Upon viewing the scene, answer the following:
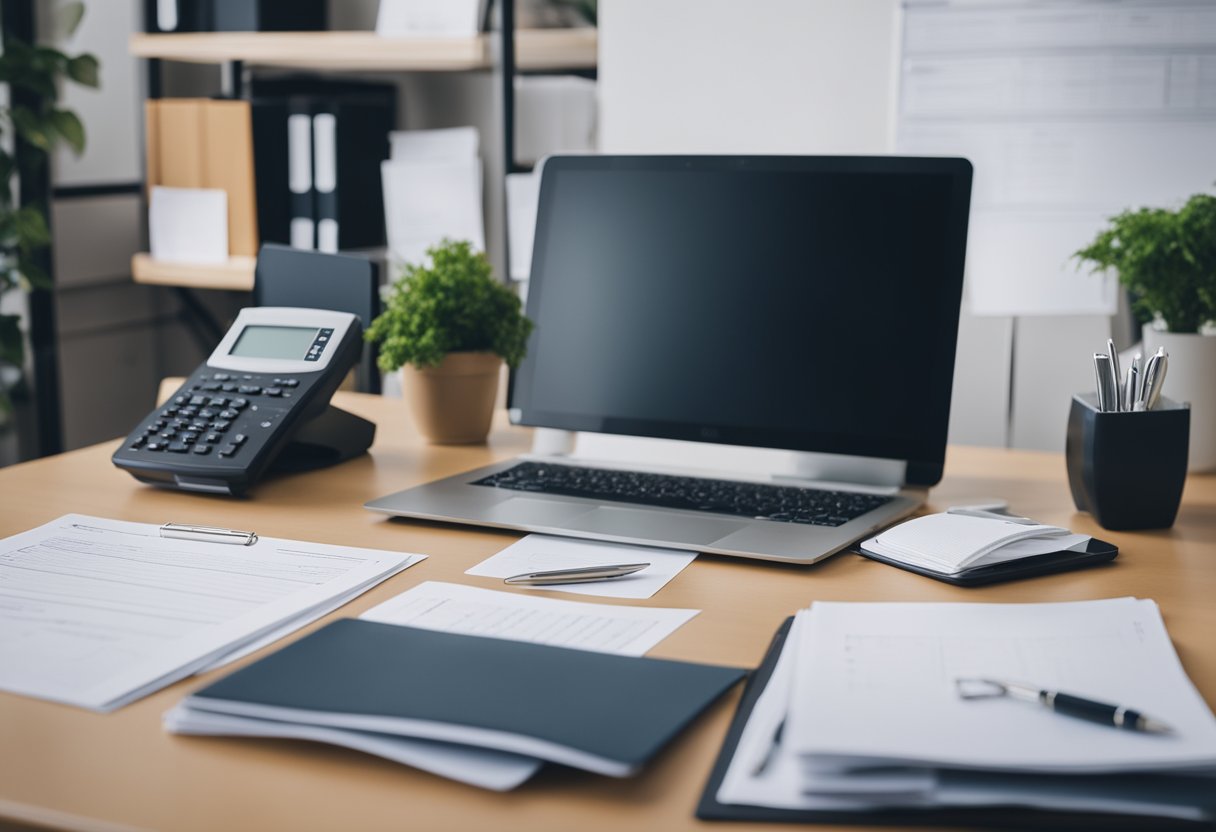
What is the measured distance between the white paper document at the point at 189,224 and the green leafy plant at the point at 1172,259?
1.76m

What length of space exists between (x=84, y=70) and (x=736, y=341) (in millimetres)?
1664

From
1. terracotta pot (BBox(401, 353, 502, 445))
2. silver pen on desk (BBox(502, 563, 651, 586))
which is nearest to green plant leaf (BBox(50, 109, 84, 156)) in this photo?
terracotta pot (BBox(401, 353, 502, 445))

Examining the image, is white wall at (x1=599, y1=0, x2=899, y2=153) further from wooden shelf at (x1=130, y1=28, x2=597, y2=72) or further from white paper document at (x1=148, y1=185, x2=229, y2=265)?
white paper document at (x1=148, y1=185, x2=229, y2=265)

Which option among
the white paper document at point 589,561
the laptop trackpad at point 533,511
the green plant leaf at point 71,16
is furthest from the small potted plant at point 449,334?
the green plant leaf at point 71,16

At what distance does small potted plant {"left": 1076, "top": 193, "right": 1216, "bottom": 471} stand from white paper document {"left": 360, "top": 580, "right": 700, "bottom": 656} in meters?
0.70

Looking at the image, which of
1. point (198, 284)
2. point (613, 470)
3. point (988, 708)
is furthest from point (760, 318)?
point (198, 284)

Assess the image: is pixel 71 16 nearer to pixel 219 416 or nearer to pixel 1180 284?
pixel 219 416

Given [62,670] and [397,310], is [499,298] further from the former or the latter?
[62,670]

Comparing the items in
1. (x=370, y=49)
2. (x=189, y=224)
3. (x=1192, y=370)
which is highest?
(x=370, y=49)

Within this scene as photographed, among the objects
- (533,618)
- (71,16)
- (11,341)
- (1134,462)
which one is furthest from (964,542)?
(71,16)

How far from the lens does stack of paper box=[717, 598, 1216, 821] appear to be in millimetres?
581

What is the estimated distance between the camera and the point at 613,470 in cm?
125

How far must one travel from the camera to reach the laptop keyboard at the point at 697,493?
3.61 feet

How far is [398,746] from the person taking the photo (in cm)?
64
